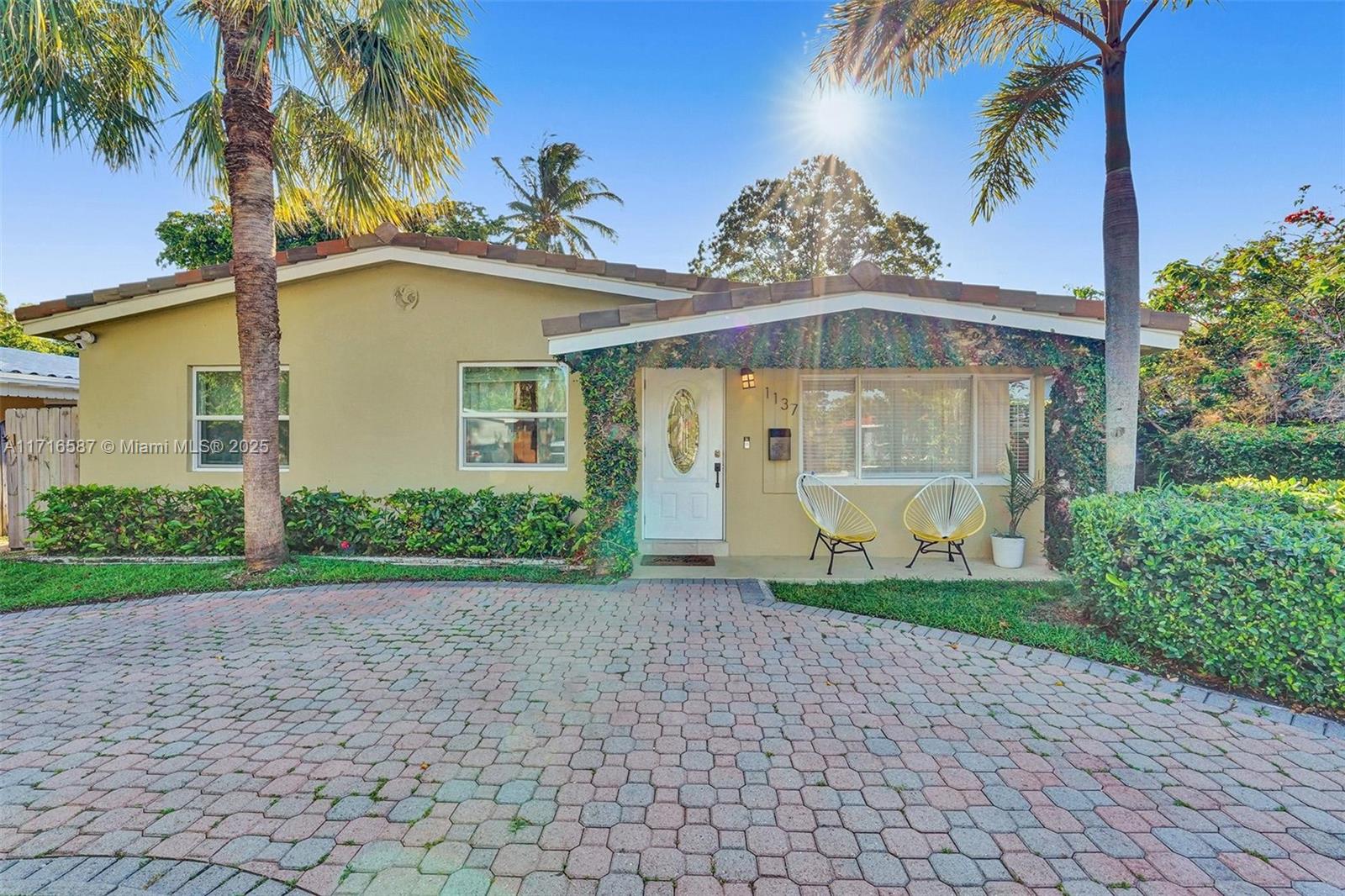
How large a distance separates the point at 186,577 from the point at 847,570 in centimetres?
760

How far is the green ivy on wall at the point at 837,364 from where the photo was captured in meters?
6.31

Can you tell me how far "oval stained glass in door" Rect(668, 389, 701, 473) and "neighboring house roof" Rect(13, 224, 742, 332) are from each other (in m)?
1.46

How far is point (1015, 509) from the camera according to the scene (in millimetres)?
7094

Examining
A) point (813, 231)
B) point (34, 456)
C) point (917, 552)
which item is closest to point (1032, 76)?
point (917, 552)

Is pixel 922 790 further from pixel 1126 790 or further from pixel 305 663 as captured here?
pixel 305 663

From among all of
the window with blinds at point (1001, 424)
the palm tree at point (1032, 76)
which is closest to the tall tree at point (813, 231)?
the palm tree at point (1032, 76)

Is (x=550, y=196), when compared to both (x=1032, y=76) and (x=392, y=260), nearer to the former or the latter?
(x=392, y=260)

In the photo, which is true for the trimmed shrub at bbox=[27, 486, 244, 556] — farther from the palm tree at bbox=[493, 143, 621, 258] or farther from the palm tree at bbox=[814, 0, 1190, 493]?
the palm tree at bbox=[493, 143, 621, 258]

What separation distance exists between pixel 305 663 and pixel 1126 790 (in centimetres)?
504

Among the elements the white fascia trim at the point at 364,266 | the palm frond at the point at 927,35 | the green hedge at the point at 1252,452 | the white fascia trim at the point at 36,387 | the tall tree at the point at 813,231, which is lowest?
the green hedge at the point at 1252,452

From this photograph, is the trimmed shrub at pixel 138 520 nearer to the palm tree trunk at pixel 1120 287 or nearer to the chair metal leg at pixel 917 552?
the chair metal leg at pixel 917 552

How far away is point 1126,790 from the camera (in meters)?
2.66

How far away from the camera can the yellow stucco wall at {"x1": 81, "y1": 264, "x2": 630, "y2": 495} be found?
806cm

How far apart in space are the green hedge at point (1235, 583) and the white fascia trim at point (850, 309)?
2.13m
